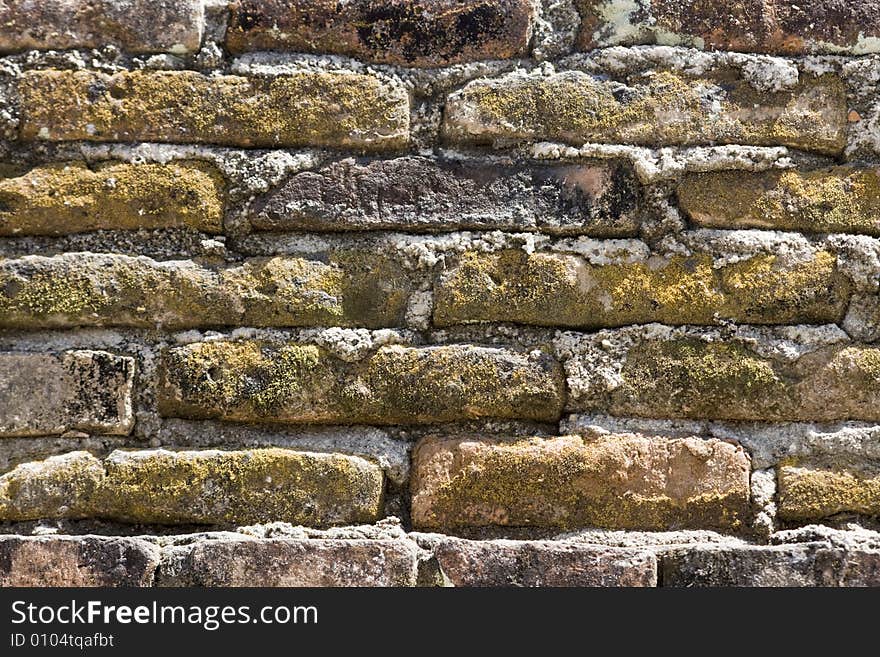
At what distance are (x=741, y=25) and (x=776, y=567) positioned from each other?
0.74 metres

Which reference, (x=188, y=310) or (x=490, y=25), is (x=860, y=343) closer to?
(x=490, y=25)

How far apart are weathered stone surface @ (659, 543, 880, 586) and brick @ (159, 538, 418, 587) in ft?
1.18

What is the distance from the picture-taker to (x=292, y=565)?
114 cm

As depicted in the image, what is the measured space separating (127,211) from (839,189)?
3.21 ft

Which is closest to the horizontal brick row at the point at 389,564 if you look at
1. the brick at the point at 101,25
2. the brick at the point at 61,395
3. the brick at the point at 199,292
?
the brick at the point at 61,395

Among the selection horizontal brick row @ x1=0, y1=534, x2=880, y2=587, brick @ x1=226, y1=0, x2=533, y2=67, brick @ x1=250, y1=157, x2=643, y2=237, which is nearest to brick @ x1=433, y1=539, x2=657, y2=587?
horizontal brick row @ x1=0, y1=534, x2=880, y2=587

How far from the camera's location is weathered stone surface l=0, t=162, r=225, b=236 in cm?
121

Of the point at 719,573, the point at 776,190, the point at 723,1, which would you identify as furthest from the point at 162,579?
the point at 723,1

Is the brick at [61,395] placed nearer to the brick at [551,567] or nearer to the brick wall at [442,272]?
the brick wall at [442,272]

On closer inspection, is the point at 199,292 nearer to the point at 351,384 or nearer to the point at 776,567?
the point at 351,384

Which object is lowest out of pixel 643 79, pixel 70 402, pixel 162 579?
pixel 162 579

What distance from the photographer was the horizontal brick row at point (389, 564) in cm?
114

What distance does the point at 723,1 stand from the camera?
127 cm

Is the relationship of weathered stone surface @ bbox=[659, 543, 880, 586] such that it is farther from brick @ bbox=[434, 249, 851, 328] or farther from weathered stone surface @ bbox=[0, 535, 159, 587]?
weathered stone surface @ bbox=[0, 535, 159, 587]
